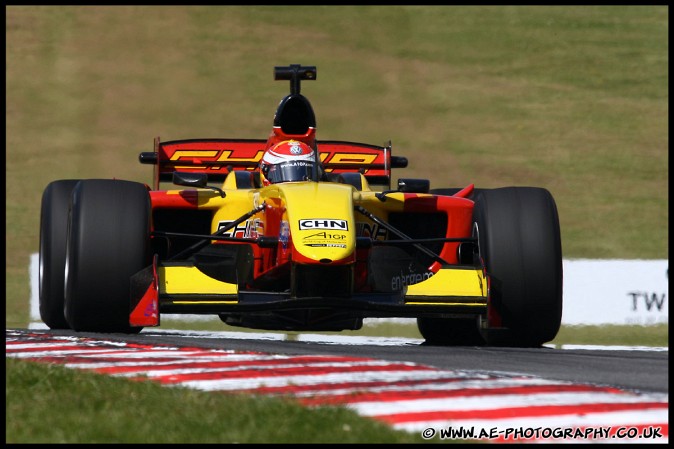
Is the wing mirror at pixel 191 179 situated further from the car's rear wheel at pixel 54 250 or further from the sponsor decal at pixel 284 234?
the car's rear wheel at pixel 54 250

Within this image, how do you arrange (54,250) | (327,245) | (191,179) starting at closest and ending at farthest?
(327,245), (191,179), (54,250)

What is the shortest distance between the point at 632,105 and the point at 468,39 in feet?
14.7

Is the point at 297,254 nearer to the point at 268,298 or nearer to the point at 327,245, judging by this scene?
the point at 327,245

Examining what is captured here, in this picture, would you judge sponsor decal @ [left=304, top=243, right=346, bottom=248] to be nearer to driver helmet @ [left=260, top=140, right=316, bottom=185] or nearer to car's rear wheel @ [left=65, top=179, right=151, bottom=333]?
car's rear wheel @ [left=65, top=179, right=151, bottom=333]

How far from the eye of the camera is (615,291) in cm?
1434

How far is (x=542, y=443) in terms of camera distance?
4.88 meters

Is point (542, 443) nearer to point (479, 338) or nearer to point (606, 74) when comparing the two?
point (479, 338)

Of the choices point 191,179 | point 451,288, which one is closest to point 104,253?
point 191,179

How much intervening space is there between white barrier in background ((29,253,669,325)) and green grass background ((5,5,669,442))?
695cm

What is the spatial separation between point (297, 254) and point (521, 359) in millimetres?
1675

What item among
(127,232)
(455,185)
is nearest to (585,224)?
(455,185)

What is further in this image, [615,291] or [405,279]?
[615,291]

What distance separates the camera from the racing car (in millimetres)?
8836

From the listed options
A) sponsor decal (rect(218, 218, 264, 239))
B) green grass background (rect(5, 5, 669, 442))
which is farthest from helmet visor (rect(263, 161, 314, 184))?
green grass background (rect(5, 5, 669, 442))
